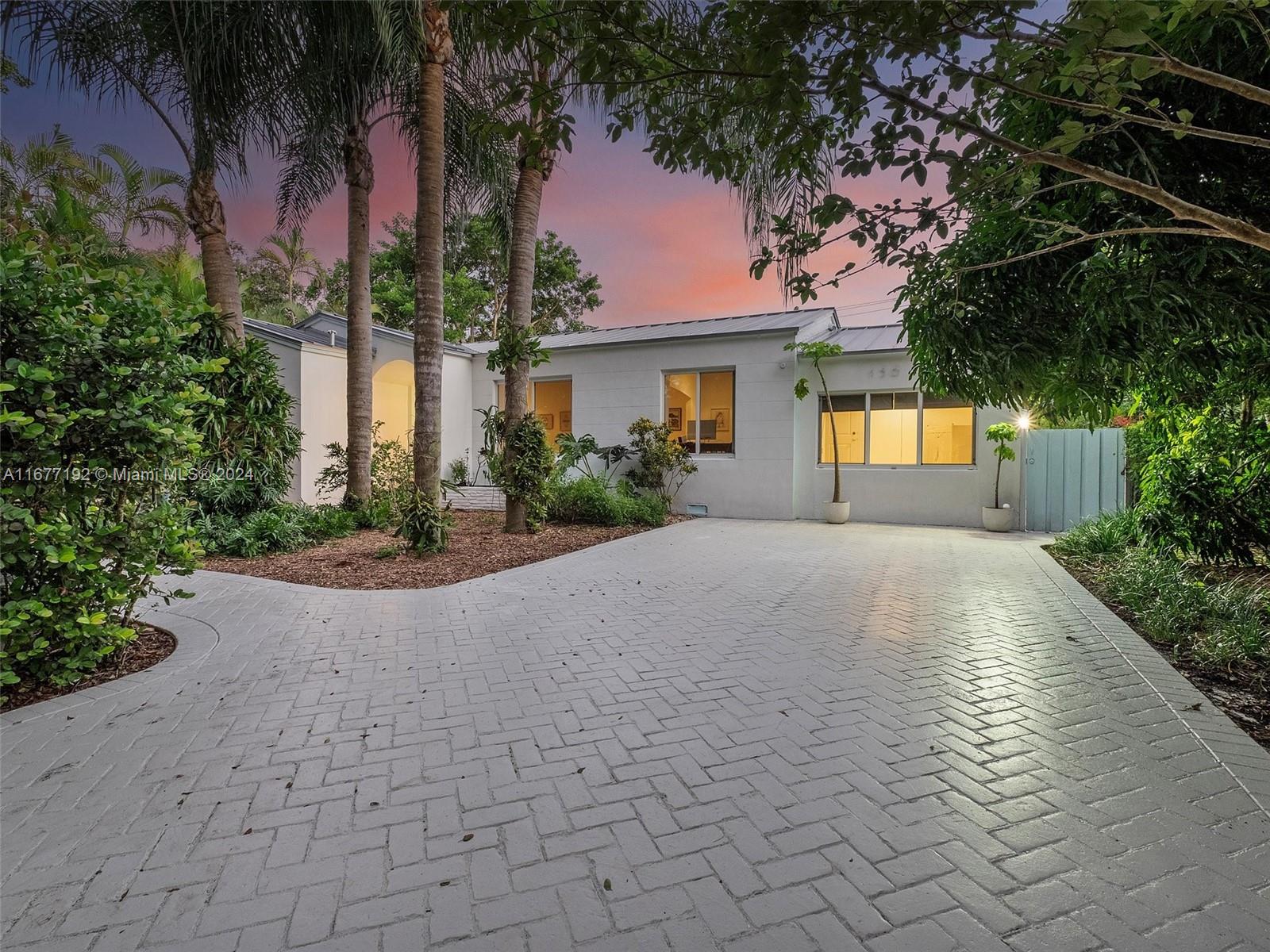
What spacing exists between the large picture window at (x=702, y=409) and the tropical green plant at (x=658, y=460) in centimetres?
57

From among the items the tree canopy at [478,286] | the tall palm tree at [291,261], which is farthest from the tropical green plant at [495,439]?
the tall palm tree at [291,261]

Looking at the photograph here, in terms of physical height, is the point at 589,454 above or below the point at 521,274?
below

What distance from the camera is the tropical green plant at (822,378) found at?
10.9 meters

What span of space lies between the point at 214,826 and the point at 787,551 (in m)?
7.17

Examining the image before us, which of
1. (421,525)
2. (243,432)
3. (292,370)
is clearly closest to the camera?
(421,525)

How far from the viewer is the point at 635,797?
7.86 ft

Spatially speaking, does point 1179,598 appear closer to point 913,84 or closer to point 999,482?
A: point 913,84

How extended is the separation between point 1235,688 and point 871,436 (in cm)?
850

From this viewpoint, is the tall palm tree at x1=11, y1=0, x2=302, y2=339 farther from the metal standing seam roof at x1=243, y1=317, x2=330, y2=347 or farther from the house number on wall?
the house number on wall

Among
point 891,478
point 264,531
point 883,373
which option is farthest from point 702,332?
point 264,531

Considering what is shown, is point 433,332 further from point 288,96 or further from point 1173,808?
point 1173,808

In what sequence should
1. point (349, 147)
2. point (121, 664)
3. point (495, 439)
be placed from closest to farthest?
point (121, 664), point (495, 439), point (349, 147)

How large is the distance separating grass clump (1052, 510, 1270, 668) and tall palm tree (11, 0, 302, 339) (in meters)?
9.86

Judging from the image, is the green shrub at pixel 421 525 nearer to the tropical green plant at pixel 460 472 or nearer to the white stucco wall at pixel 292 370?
the tropical green plant at pixel 460 472
